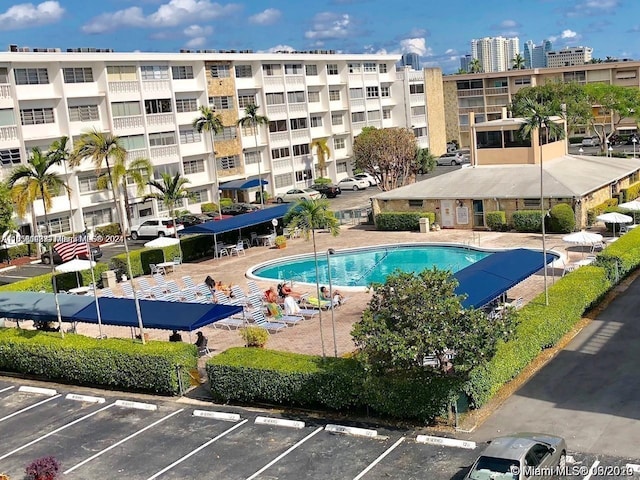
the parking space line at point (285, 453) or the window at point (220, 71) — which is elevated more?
the window at point (220, 71)

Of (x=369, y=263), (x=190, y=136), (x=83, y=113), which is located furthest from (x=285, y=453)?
(x=190, y=136)

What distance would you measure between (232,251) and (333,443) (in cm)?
2686

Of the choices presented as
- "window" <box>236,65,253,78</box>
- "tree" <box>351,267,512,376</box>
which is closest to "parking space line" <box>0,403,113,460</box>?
"tree" <box>351,267,512,376</box>

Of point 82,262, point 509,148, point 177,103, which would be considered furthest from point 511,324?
point 177,103

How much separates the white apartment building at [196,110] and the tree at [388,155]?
451 inches

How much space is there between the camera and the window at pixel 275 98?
235 feet

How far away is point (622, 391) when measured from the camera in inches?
752

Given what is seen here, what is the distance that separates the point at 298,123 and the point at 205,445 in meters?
58.7

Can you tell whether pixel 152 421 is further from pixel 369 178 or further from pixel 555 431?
pixel 369 178

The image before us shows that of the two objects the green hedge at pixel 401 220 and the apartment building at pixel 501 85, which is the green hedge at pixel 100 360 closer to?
the green hedge at pixel 401 220

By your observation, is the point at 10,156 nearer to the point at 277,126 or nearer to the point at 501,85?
the point at 277,126

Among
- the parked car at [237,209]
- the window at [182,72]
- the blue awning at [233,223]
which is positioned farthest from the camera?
the window at [182,72]

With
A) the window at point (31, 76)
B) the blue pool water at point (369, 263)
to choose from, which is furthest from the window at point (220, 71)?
the blue pool water at point (369, 263)

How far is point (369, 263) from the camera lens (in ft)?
131
